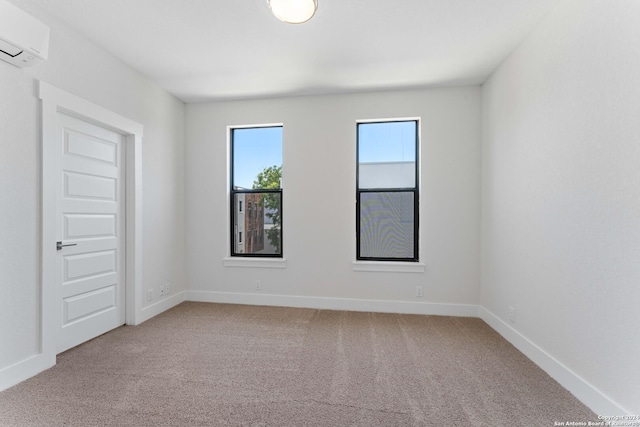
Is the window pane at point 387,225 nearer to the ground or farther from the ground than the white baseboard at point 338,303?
farther from the ground

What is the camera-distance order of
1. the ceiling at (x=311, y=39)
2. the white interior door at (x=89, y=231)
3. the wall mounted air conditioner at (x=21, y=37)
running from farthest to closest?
the white interior door at (x=89, y=231) < the ceiling at (x=311, y=39) < the wall mounted air conditioner at (x=21, y=37)

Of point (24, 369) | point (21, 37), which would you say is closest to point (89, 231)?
point (24, 369)

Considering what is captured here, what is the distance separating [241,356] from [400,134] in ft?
10.1

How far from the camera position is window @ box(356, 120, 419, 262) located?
381cm

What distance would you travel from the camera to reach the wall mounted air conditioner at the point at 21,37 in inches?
75.1

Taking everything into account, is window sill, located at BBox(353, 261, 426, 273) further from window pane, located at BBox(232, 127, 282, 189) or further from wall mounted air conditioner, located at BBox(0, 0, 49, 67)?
wall mounted air conditioner, located at BBox(0, 0, 49, 67)

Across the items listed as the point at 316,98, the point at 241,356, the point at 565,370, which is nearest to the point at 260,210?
the point at 316,98

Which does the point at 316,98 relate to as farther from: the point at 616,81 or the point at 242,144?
→ the point at 616,81

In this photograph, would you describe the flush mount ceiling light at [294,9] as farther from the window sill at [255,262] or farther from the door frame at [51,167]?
the window sill at [255,262]

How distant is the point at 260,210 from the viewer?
4.14 meters

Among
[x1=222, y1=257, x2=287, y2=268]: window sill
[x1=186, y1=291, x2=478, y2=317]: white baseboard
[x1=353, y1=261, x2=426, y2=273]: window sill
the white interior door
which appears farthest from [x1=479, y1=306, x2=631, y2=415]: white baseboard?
the white interior door

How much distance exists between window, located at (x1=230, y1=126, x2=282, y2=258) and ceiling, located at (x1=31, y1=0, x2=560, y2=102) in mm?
738

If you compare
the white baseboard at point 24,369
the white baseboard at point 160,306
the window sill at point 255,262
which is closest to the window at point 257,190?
the window sill at point 255,262

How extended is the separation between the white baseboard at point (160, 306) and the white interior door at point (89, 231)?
0.19 meters
